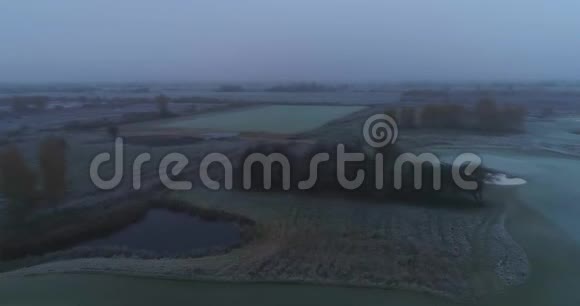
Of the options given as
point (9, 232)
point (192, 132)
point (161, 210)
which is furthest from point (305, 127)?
point (9, 232)

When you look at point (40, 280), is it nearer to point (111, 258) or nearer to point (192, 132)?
point (111, 258)

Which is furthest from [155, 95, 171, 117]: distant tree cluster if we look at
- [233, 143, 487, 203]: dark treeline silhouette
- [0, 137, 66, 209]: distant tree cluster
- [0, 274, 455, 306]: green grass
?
[0, 274, 455, 306]: green grass

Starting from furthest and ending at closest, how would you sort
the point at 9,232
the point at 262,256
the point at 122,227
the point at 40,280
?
1. the point at 122,227
2. the point at 9,232
3. the point at 262,256
4. the point at 40,280

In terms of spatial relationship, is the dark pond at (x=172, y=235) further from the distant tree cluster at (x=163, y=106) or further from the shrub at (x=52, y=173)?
the distant tree cluster at (x=163, y=106)

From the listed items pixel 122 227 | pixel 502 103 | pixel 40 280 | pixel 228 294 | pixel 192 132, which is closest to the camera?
pixel 228 294

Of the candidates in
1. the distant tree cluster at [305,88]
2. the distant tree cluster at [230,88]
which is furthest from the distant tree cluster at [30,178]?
the distant tree cluster at [305,88]

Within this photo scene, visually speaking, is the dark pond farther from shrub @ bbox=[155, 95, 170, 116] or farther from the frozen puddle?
shrub @ bbox=[155, 95, 170, 116]
